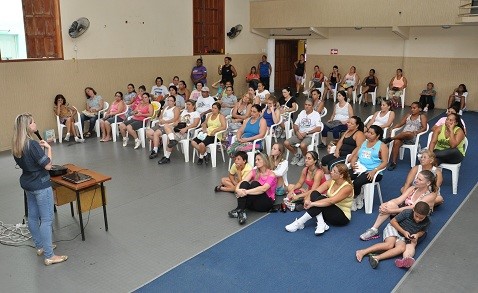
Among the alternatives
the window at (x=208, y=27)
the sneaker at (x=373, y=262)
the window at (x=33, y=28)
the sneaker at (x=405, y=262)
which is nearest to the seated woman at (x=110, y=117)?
the window at (x=33, y=28)

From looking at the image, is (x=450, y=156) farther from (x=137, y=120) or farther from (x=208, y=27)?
(x=208, y=27)

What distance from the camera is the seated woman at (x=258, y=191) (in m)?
4.84

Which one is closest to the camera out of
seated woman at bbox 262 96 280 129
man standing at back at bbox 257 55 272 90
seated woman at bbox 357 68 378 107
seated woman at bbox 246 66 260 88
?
seated woman at bbox 262 96 280 129

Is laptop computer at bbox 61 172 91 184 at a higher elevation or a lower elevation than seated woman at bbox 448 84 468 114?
lower

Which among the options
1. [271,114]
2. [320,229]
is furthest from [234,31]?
[320,229]

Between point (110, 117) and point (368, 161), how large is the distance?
5585mm

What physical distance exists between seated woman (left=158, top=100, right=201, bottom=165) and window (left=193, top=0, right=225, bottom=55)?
16.2 ft

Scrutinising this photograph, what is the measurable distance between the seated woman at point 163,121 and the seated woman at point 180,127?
0.34 ft

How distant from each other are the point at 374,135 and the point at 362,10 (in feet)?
26.4

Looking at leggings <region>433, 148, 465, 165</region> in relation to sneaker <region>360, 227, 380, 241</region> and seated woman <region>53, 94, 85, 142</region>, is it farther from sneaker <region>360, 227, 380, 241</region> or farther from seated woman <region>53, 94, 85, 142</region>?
seated woman <region>53, 94, 85, 142</region>

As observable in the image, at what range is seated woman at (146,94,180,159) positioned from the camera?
7371 millimetres

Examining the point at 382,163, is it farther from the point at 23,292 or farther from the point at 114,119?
the point at 114,119

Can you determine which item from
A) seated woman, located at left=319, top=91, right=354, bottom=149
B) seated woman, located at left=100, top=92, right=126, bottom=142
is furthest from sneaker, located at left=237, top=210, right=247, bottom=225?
seated woman, located at left=100, top=92, right=126, bottom=142

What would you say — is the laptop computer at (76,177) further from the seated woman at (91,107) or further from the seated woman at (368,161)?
the seated woman at (91,107)
